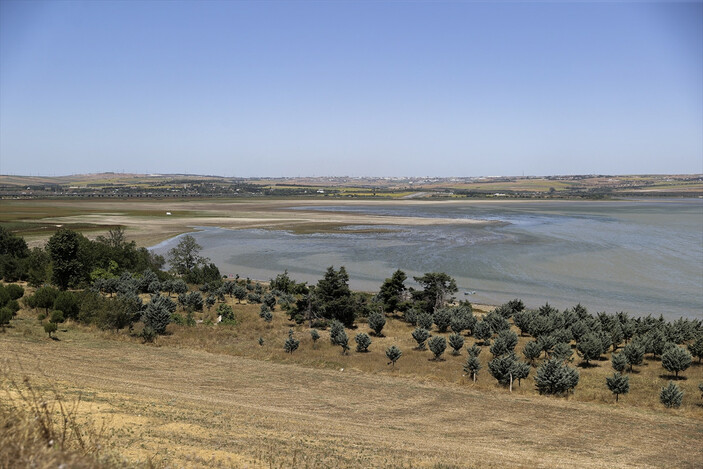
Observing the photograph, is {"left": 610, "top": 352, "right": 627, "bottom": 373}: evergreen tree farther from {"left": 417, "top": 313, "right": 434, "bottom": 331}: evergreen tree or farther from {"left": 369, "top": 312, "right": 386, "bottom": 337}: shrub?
{"left": 369, "top": 312, "right": 386, "bottom": 337}: shrub

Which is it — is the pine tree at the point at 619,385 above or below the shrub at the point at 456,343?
above

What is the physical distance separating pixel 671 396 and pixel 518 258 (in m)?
45.9

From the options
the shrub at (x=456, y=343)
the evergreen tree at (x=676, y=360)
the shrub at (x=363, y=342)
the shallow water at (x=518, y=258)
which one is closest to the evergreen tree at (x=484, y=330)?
the shrub at (x=456, y=343)

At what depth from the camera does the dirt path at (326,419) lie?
11.8m

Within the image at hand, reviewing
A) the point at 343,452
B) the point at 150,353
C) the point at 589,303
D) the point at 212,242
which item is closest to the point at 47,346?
the point at 150,353

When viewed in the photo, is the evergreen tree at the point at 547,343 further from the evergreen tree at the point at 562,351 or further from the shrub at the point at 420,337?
the shrub at the point at 420,337

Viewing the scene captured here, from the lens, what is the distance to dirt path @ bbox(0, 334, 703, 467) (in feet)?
38.6

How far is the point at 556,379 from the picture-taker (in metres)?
21.6

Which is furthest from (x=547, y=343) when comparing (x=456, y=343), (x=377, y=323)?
(x=377, y=323)

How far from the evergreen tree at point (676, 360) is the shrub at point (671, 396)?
17.0ft

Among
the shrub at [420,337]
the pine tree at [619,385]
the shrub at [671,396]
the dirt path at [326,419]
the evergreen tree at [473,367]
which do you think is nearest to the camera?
the dirt path at [326,419]

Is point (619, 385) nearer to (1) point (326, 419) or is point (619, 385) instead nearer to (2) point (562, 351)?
(2) point (562, 351)

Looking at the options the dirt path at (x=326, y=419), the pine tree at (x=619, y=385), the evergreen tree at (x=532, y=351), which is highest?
the dirt path at (x=326, y=419)

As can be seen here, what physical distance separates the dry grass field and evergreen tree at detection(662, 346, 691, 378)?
745 millimetres
